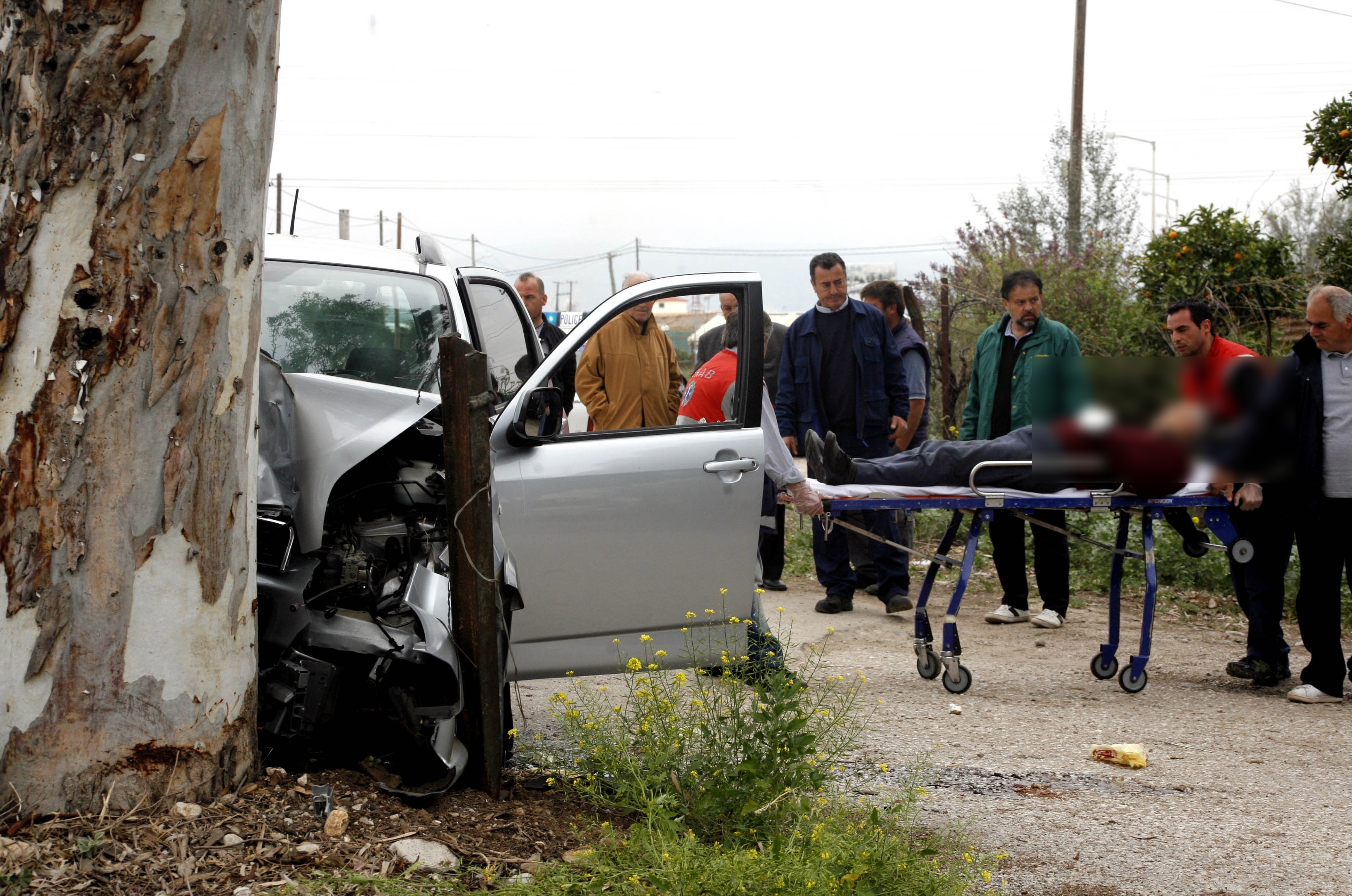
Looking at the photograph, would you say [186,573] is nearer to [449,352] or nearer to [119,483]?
[119,483]

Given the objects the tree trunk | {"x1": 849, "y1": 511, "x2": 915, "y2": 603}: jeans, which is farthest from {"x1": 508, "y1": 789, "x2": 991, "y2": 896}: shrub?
{"x1": 849, "y1": 511, "x2": 915, "y2": 603}: jeans

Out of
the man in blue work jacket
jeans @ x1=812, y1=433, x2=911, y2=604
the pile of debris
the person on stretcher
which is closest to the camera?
the pile of debris

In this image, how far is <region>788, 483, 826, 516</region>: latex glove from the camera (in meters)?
5.50

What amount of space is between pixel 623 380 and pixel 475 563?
289cm

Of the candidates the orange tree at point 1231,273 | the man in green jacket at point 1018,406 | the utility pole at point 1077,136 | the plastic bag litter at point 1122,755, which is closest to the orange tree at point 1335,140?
the orange tree at point 1231,273

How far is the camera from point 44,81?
2.72 m

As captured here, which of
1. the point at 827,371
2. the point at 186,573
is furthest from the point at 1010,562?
the point at 186,573

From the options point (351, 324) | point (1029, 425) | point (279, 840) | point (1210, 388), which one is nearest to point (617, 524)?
point (351, 324)

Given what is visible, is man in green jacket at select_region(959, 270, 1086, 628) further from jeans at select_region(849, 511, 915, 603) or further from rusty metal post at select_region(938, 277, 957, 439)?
rusty metal post at select_region(938, 277, 957, 439)

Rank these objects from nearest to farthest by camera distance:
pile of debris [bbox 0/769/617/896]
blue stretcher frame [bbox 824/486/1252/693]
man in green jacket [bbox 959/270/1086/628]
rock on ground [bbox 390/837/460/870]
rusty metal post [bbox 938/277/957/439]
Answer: pile of debris [bbox 0/769/617/896] < rock on ground [bbox 390/837/460/870] < blue stretcher frame [bbox 824/486/1252/693] < man in green jacket [bbox 959/270/1086/628] < rusty metal post [bbox 938/277/957/439]

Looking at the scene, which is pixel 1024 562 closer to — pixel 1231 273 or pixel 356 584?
pixel 356 584

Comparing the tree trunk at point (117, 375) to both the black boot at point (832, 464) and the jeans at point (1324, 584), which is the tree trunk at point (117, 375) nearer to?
the black boot at point (832, 464)

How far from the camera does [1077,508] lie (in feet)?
17.7

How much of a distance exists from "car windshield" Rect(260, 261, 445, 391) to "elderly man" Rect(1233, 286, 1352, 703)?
3.80 meters
